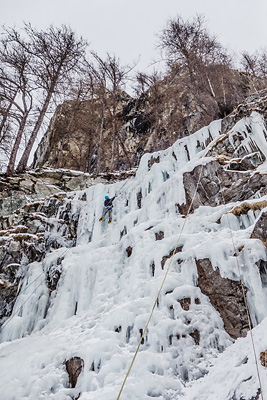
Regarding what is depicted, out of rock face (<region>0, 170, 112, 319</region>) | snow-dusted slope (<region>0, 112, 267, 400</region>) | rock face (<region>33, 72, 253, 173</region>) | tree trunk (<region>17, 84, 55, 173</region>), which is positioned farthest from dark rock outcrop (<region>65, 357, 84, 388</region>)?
rock face (<region>33, 72, 253, 173</region>)

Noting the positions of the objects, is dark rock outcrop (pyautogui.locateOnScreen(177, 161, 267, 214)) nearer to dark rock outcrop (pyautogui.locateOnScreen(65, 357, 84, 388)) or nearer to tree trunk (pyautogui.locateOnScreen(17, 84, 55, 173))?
dark rock outcrop (pyautogui.locateOnScreen(65, 357, 84, 388))

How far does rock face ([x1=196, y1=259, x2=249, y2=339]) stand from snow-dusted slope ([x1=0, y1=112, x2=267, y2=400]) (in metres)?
0.08

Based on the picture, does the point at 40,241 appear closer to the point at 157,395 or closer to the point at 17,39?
the point at 157,395

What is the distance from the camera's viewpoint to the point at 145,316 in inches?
151

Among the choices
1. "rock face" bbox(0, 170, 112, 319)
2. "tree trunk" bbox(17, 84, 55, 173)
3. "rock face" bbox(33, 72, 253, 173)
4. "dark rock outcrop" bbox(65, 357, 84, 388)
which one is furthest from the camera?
"rock face" bbox(33, 72, 253, 173)

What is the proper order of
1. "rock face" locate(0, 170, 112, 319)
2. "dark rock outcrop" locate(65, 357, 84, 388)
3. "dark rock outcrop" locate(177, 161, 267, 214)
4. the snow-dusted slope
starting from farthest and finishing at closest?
1. "rock face" locate(0, 170, 112, 319)
2. "dark rock outcrop" locate(177, 161, 267, 214)
3. "dark rock outcrop" locate(65, 357, 84, 388)
4. the snow-dusted slope

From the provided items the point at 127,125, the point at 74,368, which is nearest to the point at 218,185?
the point at 74,368

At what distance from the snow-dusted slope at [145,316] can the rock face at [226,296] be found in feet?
0.27

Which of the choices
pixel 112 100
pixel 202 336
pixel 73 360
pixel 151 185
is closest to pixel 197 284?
pixel 202 336

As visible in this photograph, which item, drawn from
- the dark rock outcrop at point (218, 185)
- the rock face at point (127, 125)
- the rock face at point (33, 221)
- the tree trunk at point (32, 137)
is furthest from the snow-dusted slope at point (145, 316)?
the rock face at point (127, 125)

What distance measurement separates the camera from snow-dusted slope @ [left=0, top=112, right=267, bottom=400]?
303 centimetres

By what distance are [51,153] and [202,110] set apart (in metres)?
9.80

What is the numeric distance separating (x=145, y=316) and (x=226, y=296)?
1.20 m

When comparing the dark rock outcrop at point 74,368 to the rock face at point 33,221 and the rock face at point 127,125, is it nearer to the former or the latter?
the rock face at point 33,221
